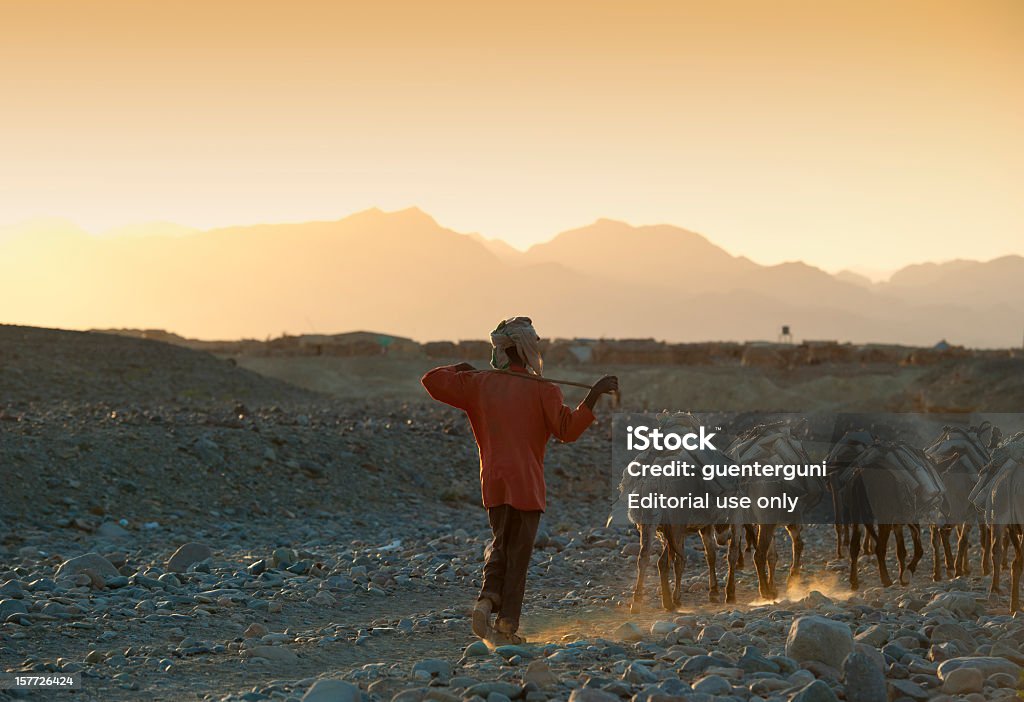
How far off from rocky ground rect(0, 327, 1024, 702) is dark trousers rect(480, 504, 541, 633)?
18.3 inches

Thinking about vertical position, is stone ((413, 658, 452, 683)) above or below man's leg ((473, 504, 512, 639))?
below

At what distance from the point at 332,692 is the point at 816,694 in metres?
2.80

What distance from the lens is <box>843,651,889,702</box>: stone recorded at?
21.6ft

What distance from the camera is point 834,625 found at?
296 inches

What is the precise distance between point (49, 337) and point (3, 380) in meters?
6.42

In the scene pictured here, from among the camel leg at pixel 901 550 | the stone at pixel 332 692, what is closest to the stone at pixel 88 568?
the stone at pixel 332 692

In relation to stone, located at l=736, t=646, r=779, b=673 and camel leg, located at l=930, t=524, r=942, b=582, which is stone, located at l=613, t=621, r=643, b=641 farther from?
camel leg, located at l=930, t=524, r=942, b=582

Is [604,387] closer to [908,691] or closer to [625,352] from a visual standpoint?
[908,691]

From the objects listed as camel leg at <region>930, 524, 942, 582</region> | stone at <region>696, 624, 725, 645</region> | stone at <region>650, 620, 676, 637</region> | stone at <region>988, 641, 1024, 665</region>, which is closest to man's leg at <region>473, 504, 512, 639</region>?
stone at <region>650, 620, 676, 637</region>

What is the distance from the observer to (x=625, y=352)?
5562 cm

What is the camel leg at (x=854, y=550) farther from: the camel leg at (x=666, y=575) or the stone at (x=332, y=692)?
the stone at (x=332, y=692)

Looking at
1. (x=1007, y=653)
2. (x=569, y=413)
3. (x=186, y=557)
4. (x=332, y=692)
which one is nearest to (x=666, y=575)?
(x=569, y=413)

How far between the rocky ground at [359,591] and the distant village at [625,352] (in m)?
29.6

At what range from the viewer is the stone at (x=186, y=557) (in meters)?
12.4
